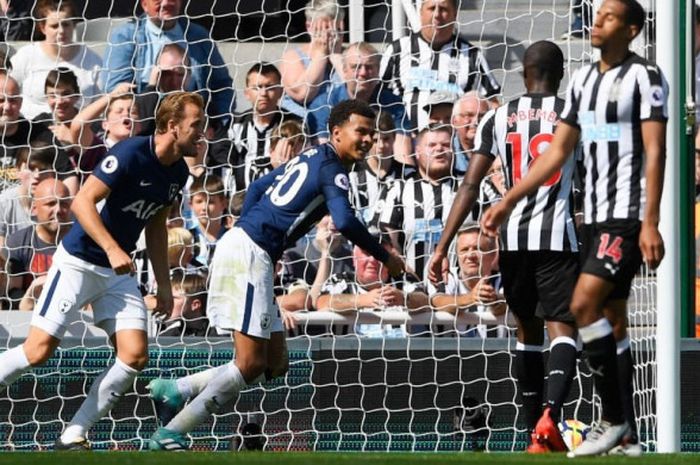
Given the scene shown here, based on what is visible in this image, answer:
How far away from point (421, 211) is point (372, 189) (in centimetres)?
42

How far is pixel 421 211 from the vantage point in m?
10.1

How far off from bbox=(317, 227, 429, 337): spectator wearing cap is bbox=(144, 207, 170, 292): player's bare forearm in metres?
1.82

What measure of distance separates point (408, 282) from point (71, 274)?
9.26 feet

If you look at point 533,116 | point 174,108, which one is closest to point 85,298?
point 174,108

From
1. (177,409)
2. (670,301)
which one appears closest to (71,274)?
(177,409)

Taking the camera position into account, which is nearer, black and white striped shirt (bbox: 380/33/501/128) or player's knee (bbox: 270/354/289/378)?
player's knee (bbox: 270/354/289/378)

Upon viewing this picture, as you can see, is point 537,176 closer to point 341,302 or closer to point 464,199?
point 464,199

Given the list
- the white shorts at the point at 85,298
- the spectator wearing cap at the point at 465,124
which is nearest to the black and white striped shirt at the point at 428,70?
the spectator wearing cap at the point at 465,124

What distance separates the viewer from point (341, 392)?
9562 millimetres

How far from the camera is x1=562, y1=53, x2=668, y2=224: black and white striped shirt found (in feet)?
20.9

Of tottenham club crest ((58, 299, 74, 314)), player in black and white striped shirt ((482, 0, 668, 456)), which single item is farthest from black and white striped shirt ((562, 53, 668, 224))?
tottenham club crest ((58, 299, 74, 314))

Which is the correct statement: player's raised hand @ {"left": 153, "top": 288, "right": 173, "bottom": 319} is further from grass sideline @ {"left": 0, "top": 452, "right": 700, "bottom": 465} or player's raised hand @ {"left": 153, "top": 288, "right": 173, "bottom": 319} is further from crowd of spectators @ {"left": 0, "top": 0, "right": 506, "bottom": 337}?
crowd of spectators @ {"left": 0, "top": 0, "right": 506, "bottom": 337}

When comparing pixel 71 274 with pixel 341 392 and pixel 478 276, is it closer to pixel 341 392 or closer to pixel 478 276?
pixel 341 392

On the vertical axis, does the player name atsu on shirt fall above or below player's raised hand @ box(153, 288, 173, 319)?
above
